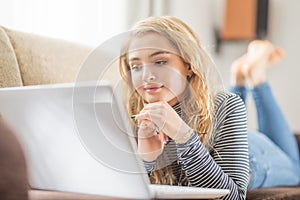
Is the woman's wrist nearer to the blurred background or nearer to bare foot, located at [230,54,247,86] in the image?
bare foot, located at [230,54,247,86]

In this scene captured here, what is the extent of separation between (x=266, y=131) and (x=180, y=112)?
1316 millimetres

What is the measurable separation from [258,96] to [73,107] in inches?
60.5

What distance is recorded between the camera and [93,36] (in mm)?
2350

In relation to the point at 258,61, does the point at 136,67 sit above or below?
above

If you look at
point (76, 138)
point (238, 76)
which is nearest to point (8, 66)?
point (76, 138)

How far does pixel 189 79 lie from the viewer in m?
1.00

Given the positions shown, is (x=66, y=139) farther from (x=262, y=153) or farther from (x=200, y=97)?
(x=262, y=153)

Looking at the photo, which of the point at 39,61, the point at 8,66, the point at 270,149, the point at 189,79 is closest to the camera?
the point at 189,79

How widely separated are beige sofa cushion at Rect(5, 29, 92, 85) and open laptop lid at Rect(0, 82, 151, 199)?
45cm

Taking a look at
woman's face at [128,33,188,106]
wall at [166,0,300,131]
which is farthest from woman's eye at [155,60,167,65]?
wall at [166,0,300,131]

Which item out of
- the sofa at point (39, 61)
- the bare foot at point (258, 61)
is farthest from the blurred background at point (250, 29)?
the sofa at point (39, 61)

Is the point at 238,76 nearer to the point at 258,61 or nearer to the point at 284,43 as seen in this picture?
the point at 258,61

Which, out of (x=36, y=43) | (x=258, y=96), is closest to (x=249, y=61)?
(x=258, y=96)

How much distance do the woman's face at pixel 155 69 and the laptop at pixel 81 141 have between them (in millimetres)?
154
